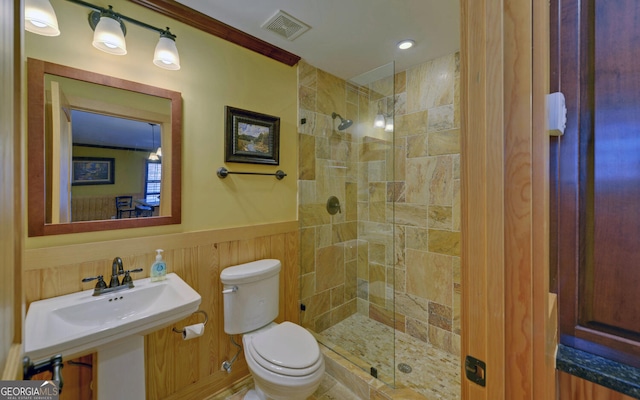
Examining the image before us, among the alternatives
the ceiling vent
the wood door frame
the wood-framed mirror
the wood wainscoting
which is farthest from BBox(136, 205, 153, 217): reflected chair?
the wood door frame

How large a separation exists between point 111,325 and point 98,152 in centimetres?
90

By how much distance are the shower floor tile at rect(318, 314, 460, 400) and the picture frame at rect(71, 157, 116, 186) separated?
6.33 ft

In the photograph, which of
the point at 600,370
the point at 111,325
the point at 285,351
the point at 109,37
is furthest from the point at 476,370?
the point at 109,37

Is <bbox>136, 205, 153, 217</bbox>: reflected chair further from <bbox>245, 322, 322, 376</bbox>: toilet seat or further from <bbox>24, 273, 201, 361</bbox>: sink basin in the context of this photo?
<bbox>245, 322, 322, 376</bbox>: toilet seat

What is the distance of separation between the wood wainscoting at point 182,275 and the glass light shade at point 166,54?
1011mm

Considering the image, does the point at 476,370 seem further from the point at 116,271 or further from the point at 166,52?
the point at 166,52

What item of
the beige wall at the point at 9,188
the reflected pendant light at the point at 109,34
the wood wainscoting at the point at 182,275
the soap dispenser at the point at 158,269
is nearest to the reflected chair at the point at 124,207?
the wood wainscoting at the point at 182,275

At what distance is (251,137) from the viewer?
6.30ft

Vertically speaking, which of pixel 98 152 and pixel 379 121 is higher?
pixel 379 121

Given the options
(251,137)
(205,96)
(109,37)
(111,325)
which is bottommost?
(111,325)

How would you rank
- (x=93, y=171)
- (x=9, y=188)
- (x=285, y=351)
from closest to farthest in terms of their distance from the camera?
(x=9, y=188) → (x=93, y=171) → (x=285, y=351)

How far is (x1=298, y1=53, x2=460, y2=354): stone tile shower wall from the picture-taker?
6.93 ft

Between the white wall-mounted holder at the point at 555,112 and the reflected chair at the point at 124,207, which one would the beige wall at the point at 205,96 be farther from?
the white wall-mounted holder at the point at 555,112

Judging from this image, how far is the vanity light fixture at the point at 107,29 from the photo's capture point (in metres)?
1.10
